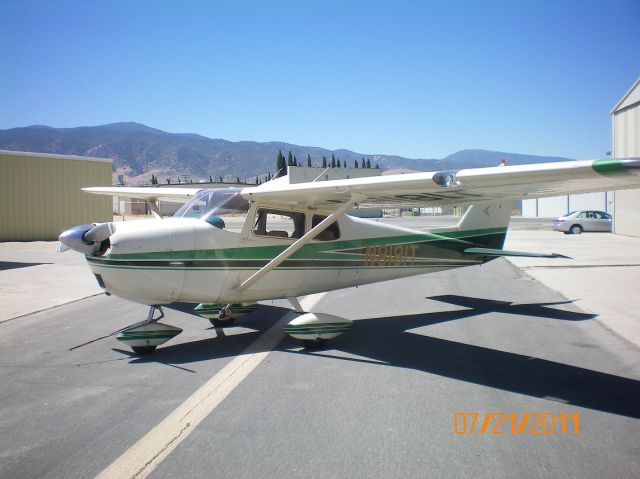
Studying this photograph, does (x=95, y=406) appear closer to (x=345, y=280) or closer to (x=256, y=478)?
(x=256, y=478)

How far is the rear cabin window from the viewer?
7.60m

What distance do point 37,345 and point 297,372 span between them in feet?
12.6

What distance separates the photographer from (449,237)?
9094 millimetres

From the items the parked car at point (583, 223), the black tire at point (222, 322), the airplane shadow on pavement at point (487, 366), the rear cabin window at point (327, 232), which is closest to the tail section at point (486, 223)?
the airplane shadow on pavement at point (487, 366)

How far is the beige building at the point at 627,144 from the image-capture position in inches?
994

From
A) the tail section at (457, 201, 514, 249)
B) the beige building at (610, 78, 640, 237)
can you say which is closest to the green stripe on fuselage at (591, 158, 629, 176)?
the tail section at (457, 201, 514, 249)

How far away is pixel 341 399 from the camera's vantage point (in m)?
4.58

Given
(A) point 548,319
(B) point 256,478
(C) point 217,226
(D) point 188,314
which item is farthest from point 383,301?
(B) point 256,478

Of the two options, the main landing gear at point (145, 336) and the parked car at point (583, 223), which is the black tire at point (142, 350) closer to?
the main landing gear at point (145, 336)

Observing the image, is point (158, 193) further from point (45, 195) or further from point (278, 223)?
point (45, 195)

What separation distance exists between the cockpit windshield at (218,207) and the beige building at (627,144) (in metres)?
25.2

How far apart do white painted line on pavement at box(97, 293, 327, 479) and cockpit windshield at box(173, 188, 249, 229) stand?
1.91 meters
